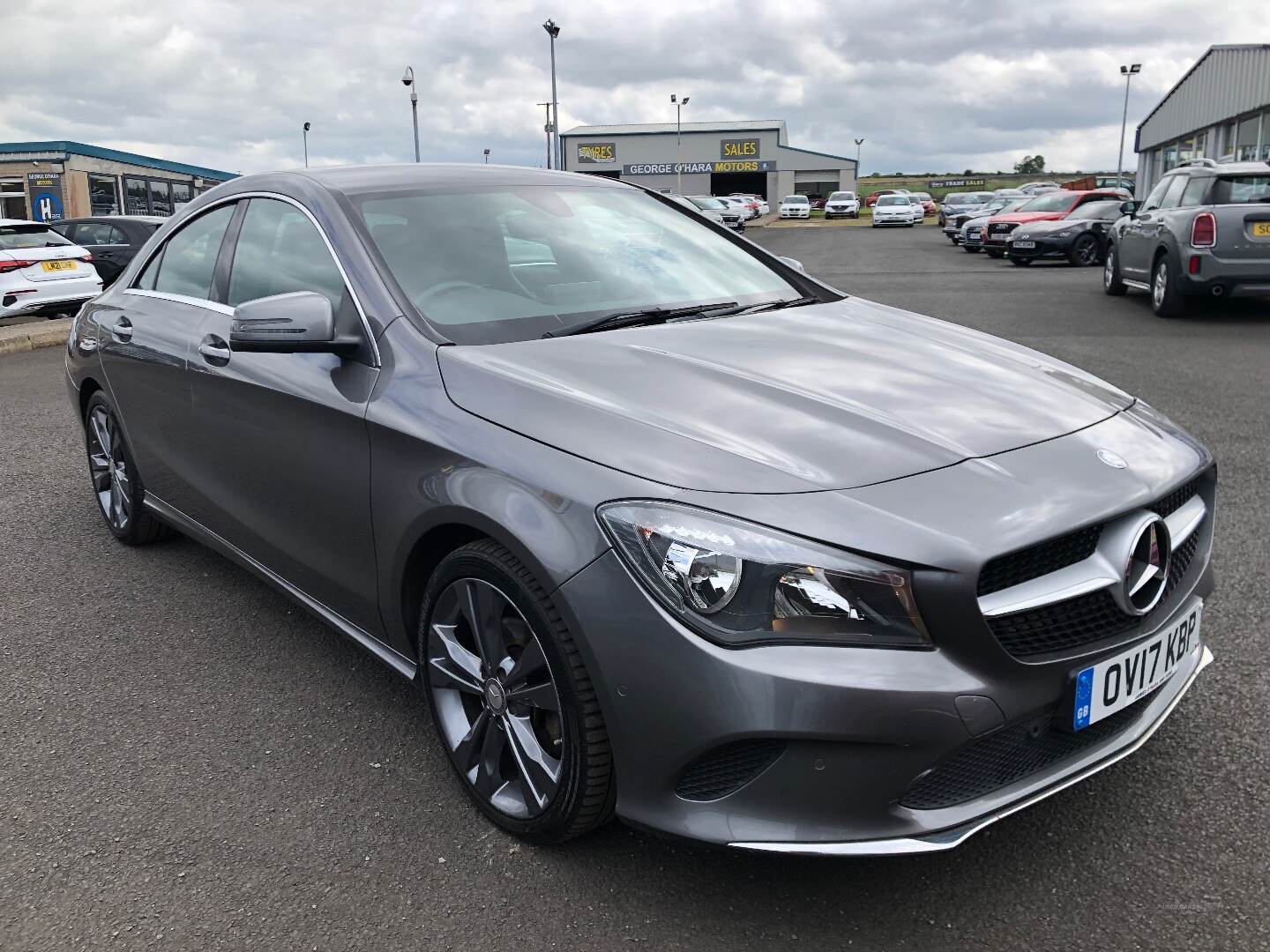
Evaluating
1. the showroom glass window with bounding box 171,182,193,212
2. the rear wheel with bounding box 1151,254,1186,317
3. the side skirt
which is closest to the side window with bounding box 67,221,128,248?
the rear wheel with bounding box 1151,254,1186,317

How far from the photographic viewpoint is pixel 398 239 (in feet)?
10.2

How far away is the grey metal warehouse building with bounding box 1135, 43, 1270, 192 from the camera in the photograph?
30.1 m

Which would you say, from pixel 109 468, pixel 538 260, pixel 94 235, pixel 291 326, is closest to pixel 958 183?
pixel 94 235

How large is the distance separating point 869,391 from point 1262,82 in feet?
108

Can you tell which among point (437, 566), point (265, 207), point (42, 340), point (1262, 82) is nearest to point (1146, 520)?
point (437, 566)

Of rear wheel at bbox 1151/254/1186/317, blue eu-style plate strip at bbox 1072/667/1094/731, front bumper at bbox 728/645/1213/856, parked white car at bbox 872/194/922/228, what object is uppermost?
parked white car at bbox 872/194/922/228

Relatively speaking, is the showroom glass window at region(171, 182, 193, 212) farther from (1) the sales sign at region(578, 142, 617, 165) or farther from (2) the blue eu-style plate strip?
(2) the blue eu-style plate strip

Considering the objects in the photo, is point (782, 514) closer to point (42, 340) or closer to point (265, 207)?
point (265, 207)

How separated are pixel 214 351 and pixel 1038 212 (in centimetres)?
2237

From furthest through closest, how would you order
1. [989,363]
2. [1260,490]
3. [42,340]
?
1. [42,340]
2. [1260,490]
3. [989,363]

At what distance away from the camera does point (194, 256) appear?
13.2 feet

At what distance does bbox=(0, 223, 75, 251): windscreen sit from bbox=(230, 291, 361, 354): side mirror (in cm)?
1336

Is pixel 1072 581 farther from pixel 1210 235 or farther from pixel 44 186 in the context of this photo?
pixel 44 186

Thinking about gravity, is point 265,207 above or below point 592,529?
above
